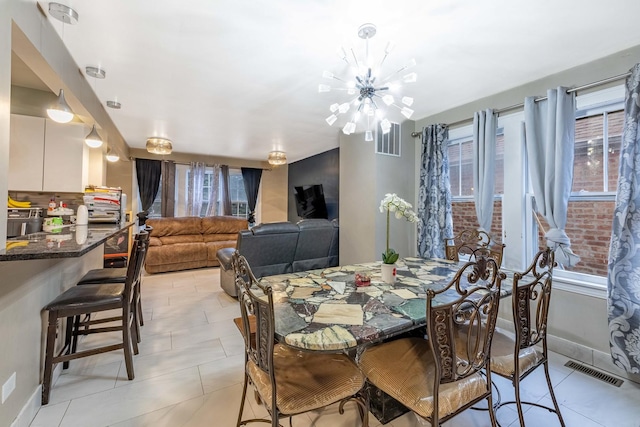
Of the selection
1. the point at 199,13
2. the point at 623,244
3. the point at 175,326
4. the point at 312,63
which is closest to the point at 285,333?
the point at 199,13

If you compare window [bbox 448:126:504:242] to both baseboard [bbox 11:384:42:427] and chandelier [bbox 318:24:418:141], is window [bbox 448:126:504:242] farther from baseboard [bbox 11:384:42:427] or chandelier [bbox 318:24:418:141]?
baseboard [bbox 11:384:42:427]

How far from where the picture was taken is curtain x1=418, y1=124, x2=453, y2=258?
343 cm

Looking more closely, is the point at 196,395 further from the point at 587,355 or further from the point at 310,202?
the point at 310,202

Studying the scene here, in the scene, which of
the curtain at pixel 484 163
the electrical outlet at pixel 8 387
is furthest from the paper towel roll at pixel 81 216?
the curtain at pixel 484 163

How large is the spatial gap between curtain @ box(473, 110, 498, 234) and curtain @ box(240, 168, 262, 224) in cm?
554

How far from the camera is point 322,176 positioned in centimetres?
600

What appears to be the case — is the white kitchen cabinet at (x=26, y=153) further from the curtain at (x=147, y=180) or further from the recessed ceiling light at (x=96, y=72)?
the curtain at (x=147, y=180)

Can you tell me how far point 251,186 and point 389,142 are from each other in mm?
4577

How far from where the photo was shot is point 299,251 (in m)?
3.78

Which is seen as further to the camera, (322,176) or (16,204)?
(322,176)

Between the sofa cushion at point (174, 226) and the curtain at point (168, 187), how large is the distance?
31.8 inches

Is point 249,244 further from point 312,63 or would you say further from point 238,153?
point 238,153

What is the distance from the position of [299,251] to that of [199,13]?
9.04 feet

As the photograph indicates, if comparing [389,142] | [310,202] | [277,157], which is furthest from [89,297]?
[310,202]
